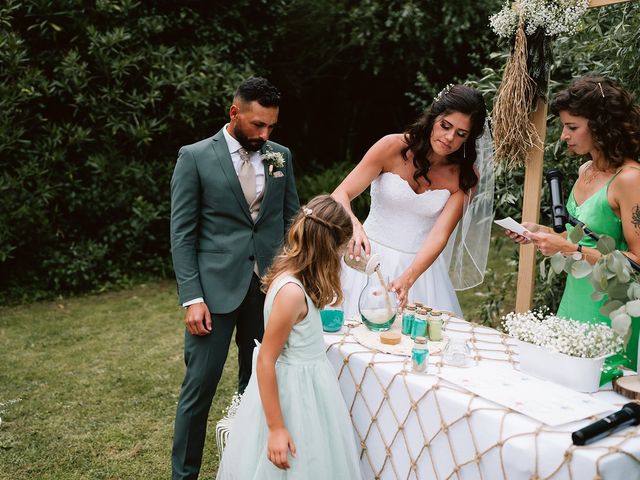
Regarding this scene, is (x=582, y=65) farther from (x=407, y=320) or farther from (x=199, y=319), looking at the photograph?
(x=199, y=319)

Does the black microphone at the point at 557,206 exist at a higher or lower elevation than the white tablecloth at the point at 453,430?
higher

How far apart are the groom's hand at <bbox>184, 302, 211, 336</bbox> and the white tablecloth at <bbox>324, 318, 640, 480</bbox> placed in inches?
22.5

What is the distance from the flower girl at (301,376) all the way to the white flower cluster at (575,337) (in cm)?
72

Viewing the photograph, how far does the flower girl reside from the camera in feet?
7.38

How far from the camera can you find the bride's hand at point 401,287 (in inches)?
114

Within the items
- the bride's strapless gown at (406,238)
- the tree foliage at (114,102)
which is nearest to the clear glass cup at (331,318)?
the bride's strapless gown at (406,238)

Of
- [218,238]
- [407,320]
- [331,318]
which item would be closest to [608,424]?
[407,320]

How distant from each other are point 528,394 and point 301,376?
790 mm

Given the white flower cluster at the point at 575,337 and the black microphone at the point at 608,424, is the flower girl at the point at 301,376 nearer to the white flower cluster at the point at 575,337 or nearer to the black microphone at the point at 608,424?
the white flower cluster at the point at 575,337

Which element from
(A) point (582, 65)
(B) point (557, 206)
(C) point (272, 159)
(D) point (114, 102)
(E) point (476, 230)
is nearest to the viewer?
(B) point (557, 206)

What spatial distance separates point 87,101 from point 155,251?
6.45 ft

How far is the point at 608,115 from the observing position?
8.56 ft

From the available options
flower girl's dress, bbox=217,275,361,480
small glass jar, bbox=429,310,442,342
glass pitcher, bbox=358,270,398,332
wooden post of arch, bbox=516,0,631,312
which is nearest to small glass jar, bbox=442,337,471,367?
small glass jar, bbox=429,310,442,342

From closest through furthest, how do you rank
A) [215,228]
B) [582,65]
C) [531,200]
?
1. [215,228]
2. [531,200]
3. [582,65]
